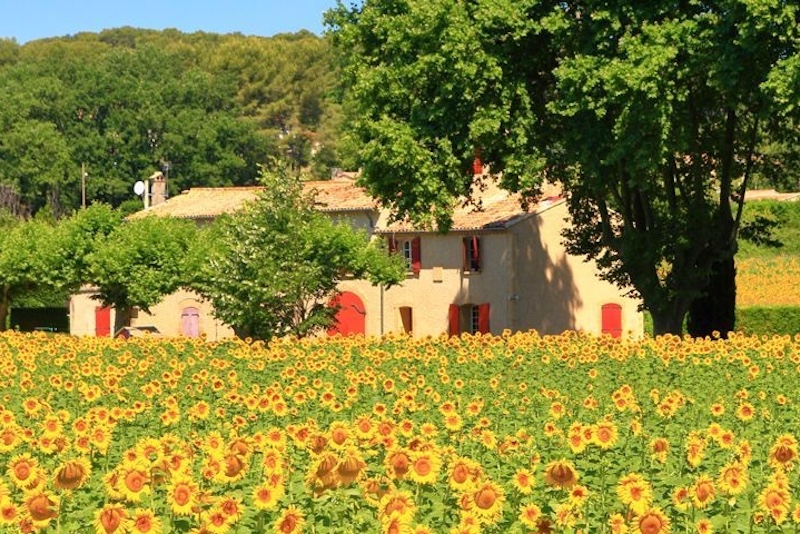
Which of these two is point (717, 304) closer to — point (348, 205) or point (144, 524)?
point (348, 205)

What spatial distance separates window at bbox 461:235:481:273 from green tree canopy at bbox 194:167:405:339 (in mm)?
9505

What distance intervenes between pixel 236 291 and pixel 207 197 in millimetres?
27588

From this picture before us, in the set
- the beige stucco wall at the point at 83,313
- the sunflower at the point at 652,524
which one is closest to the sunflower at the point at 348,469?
the sunflower at the point at 652,524

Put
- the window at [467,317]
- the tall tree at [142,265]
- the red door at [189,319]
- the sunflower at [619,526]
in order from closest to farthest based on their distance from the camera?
1. the sunflower at [619,526]
2. the tall tree at [142,265]
3. the window at [467,317]
4. the red door at [189,319]

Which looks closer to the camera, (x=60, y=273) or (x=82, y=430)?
(x=82, y=430)

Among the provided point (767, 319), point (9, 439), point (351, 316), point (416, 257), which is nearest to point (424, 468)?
point (9, 439)

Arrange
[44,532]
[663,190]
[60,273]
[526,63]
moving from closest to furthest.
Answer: [44,532] → [526,63] → [663,190] → [60,273]

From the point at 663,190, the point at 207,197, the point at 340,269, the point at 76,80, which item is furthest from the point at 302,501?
the point at 76,80

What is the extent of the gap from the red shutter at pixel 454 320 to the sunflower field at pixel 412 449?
118ft

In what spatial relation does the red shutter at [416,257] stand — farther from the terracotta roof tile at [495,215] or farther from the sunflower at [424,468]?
the sunflower at [424,468]

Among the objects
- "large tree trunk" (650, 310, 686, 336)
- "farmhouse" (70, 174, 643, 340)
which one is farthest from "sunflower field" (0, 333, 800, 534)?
"farmhouse" (70, 174, 643, 340)

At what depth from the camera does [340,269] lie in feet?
171

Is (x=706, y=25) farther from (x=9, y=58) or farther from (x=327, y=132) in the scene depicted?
(x=9, y=58)

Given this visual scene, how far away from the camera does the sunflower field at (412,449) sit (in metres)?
8.73
